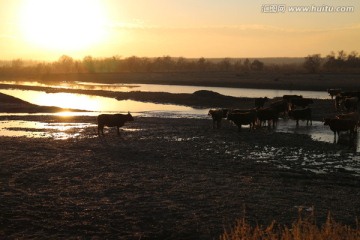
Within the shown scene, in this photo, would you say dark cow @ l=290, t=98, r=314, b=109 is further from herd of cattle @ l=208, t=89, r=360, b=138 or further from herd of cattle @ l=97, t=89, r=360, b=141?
herd of cattle @ l=97, t=89, r=360, b=141

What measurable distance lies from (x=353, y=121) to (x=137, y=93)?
Result: 1287 inches

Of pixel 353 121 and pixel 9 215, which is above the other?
pixel 353 121

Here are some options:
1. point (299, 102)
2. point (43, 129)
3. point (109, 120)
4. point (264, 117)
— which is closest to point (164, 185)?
point (109, 120)

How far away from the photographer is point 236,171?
13.3m

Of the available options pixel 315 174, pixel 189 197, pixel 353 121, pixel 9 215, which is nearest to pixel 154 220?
pixel 189 197

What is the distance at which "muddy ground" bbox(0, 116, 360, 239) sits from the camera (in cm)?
888

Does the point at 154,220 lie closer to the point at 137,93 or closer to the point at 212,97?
the point at 212,97

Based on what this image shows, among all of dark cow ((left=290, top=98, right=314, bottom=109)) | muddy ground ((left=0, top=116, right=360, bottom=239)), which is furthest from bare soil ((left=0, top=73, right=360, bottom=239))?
dark cow ((left=290, top=98, right=314, bottom=109))

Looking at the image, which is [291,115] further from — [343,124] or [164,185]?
[164,185]

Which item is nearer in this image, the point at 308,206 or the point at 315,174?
the point at 308,206

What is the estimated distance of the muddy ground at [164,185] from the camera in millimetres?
8875

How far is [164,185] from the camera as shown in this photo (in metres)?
11.6

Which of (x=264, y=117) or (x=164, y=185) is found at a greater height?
(x=264, y=117)

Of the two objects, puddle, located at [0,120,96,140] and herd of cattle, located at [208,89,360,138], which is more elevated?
herd of cattle, located at [208,89,360,138]
